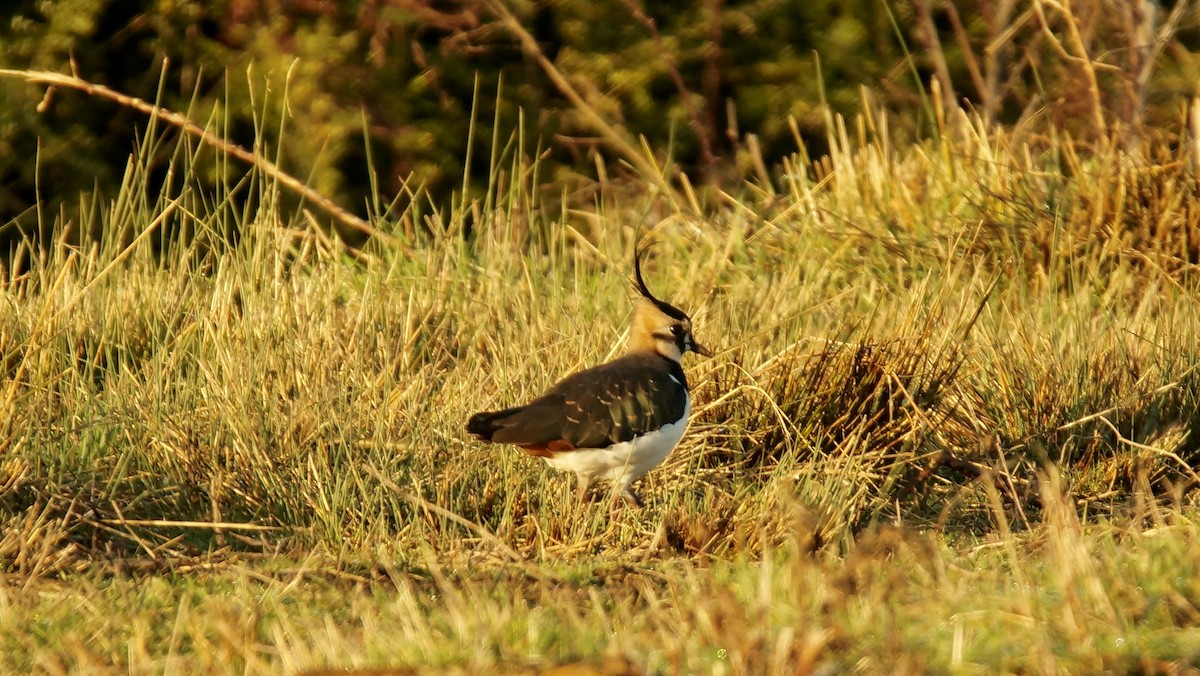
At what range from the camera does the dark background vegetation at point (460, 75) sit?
34.8 feet

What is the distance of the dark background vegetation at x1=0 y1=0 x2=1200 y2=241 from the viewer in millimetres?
10609

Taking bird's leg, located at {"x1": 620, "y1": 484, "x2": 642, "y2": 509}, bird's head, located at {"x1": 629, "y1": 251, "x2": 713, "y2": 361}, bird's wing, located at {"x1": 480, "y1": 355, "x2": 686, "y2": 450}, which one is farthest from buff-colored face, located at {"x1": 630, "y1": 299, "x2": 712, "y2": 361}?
bird's leg, located at {"x1": 620, "y1": 484, "x2": 642, "y2": 509}

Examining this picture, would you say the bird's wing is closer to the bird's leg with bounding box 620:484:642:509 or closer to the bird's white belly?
the bird's white belly

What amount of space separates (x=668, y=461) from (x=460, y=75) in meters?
6.26

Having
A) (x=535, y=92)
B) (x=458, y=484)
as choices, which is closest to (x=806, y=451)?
(x=458, y=484)

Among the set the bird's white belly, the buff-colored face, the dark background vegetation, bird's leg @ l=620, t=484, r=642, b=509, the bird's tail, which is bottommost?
the dark background vegetation

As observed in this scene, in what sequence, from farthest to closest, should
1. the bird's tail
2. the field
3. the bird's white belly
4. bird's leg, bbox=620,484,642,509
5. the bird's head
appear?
A: the bird's head → bird's leg, bbox=620,484,642,509 → the bird's white belly → the bird's tail → the field

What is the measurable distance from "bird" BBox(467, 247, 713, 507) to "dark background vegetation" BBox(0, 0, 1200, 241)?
17.0 feet

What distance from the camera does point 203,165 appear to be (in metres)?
10.9

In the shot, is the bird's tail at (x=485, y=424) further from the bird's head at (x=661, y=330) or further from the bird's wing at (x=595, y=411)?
the bird's head at (x=661, y=330)

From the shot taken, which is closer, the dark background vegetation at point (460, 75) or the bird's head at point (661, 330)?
the bird's head at point (661, 330)

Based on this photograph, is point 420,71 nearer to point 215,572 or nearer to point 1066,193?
point 1066,193

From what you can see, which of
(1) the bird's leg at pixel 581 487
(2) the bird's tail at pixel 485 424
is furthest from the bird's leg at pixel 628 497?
(2) the bird's tail at pixel 485 424

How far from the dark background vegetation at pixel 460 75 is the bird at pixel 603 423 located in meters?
5.19
